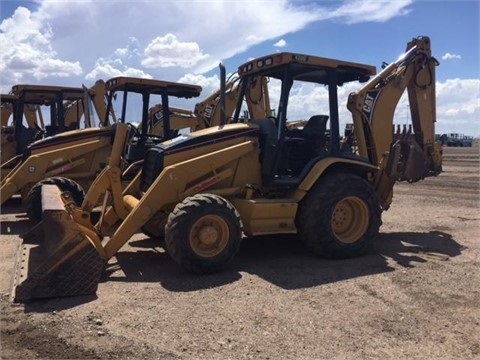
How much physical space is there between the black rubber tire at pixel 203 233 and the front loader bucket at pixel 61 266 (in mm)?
837

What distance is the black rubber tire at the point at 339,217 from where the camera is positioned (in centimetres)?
670

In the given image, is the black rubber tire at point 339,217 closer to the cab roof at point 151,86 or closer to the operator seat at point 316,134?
the operator seat at point 316,134

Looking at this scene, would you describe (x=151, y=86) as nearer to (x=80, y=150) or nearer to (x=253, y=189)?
(x=80, y=150)

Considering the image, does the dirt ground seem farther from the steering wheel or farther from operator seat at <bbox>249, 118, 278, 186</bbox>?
the steering wheel

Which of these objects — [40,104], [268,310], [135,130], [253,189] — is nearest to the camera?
[268,310]

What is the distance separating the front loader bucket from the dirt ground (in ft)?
0.49

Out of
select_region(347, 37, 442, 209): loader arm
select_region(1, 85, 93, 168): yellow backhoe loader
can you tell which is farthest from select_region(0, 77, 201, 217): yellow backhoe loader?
select_region(347, 37, 442, 209): loader arm

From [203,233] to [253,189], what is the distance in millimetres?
1228

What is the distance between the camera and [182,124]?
47.4 feet

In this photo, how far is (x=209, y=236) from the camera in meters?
5.95

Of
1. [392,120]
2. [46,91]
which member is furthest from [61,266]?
[46,91]

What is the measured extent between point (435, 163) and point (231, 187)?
378 cm

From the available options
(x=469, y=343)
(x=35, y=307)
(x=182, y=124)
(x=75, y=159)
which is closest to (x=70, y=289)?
(x=35, y=307)

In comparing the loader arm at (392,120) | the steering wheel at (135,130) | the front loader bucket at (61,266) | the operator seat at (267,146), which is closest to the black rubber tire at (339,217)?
the operator seat at (267,146)
